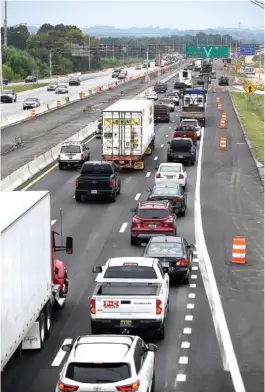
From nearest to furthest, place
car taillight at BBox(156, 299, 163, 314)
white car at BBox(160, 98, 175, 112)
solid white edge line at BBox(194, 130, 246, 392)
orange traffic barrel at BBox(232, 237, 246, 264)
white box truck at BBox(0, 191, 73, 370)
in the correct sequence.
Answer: white box truck at BBox(0, 191, 73, 370), solid white edge line at BBox(194, 130, 246, 392), car taillight at BBox(156, 299, 163, 314), orange traffic barrel at BBox(232, 237, 246, 264), white car at BBox(160, 98, 175, 112)

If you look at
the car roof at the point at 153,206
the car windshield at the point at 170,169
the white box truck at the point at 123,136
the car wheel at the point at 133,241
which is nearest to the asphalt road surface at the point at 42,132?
the white box truck at the point at 123,136

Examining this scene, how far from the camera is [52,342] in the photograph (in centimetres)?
1973

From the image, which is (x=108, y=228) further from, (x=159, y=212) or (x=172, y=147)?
(x=172, y=147)

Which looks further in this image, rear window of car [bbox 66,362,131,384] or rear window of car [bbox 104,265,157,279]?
rear window of car [bbox 104,265,157,279]

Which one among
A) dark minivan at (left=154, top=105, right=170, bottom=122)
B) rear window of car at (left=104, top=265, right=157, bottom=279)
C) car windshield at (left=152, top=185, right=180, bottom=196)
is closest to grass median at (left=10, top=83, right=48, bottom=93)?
dark minivan at (left=154, top=105, right=170, bottom=122)

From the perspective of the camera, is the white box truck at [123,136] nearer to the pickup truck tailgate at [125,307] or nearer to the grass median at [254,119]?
the grass median at [254,119]

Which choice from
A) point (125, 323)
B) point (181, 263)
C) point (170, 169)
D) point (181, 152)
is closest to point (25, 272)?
point (125, 323)

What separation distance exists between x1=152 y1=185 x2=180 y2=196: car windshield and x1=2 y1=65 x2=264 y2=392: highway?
1157 millimetres

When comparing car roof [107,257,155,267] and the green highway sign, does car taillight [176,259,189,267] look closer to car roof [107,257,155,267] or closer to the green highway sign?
car roof [107,257,155,267]

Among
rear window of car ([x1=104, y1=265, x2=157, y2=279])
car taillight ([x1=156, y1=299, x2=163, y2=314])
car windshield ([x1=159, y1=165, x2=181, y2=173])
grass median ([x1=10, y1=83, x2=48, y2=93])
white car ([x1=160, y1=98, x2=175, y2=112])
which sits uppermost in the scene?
rear window of car ([x1=104, y1=265, x2=157, y2=279])

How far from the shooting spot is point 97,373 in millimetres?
13938

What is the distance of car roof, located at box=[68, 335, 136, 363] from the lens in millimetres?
14055

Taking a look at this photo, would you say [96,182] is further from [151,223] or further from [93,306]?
[93,306]

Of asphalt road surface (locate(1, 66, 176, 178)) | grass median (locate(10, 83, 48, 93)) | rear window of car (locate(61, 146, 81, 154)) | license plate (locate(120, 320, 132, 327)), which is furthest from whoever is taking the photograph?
grass median (locate(10, 83, 48, 93))
